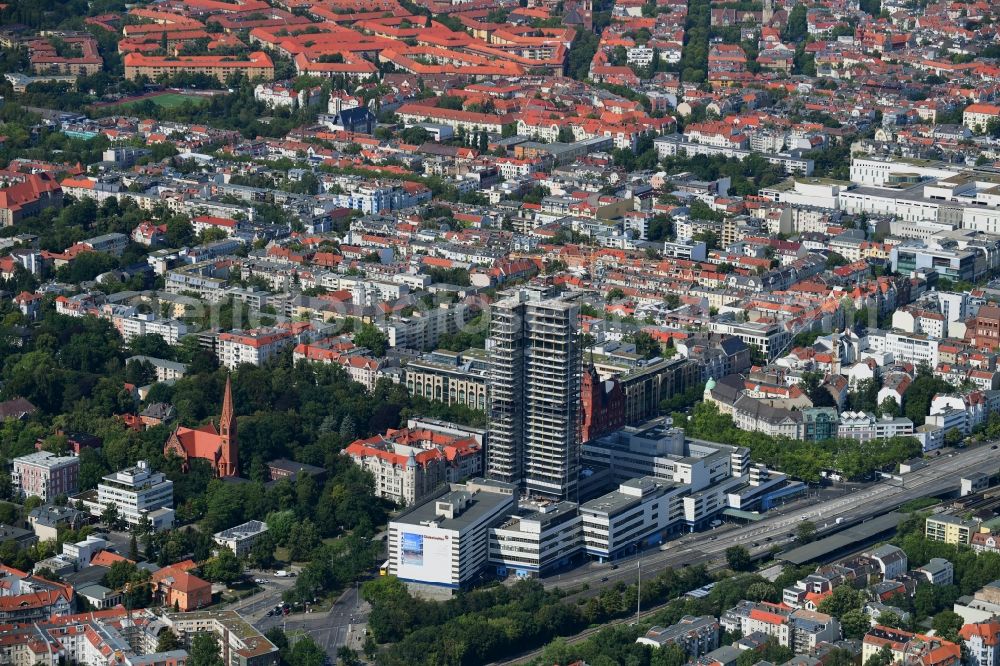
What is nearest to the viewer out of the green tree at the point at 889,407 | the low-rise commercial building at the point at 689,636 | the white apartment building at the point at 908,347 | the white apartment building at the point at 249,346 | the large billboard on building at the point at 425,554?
the low-rise commercial building at the point at 689,636

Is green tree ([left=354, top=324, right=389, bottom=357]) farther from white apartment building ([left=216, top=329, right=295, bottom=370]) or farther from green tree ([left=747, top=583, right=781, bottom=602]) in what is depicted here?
green tree ([left=747, top=583, right=781, bottom=602])

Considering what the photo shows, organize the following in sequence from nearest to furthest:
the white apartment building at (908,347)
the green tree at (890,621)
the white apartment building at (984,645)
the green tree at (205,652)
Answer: the green tree at (205,652) → the white apartment building at (984,645) → the green tree at (890,621) → the white apartment building at (908,347)

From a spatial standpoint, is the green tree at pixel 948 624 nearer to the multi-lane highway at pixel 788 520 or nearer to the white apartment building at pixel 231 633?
the multi-lane highway at pixel 788 520

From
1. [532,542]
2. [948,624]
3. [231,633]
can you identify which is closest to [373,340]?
[532,542]

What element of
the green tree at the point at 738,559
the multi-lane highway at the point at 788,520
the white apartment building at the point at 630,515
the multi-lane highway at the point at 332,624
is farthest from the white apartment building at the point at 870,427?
the multi-lane highway at the point at 332,624

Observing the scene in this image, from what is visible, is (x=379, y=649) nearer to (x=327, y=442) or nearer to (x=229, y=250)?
(x=327, y=442)

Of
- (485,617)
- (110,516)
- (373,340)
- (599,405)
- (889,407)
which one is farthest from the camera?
(373,340)

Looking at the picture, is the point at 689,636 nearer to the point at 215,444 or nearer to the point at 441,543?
the point at 441,543
